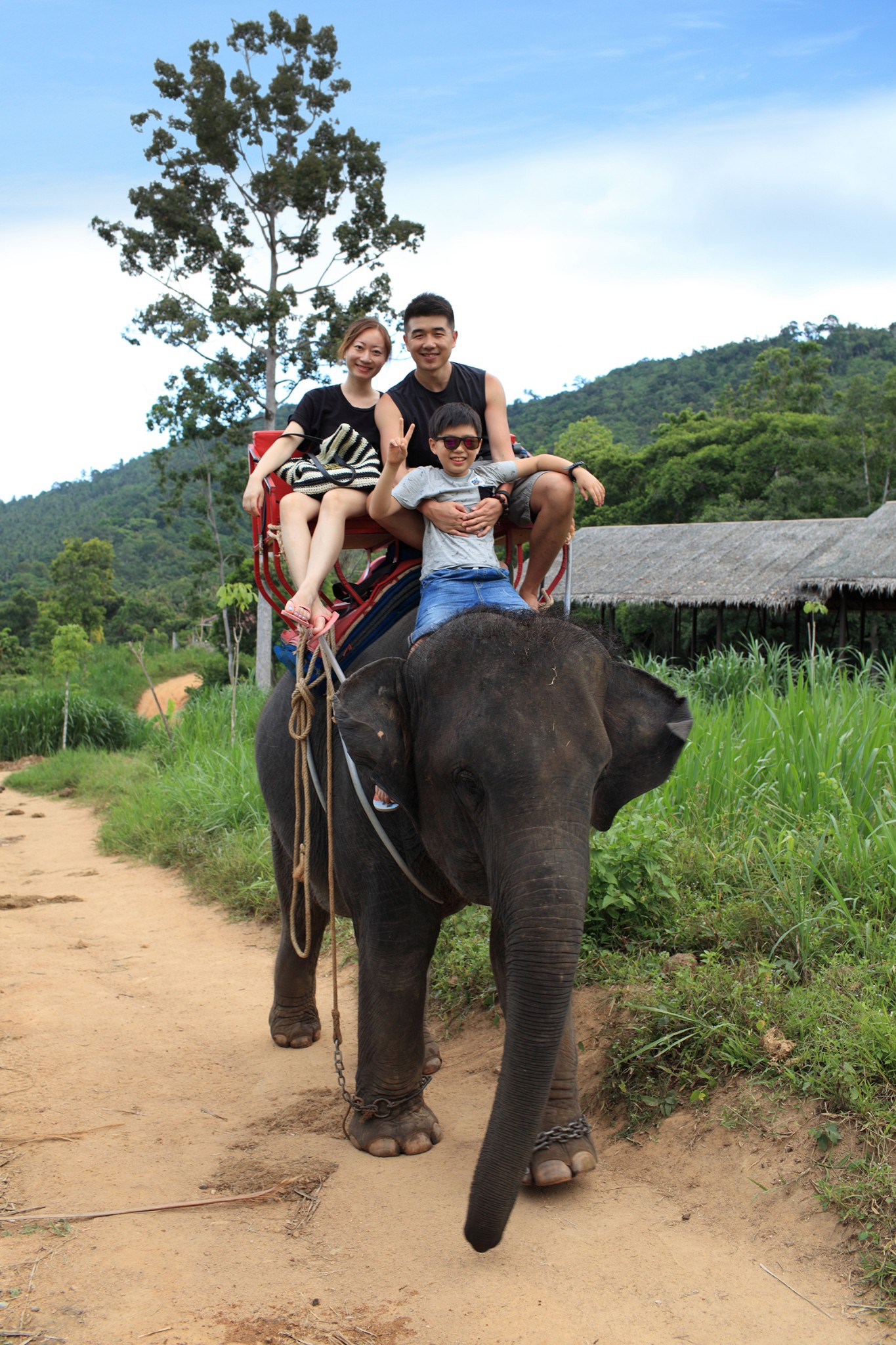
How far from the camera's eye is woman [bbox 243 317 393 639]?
11.8 feet

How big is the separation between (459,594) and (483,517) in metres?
0.31

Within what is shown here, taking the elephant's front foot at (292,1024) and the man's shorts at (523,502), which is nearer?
the man's shorts at (523,502)

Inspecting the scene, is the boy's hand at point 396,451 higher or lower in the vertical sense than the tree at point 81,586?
higher

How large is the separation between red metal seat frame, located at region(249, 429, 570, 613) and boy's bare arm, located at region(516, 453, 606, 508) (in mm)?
234

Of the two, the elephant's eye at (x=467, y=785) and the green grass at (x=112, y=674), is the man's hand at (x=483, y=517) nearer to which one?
the elephant's eye at (x=467, y=785)

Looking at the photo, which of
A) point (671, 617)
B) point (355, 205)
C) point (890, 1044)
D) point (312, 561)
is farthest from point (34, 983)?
point (671, 617)

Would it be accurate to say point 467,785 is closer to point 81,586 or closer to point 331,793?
point 331,793

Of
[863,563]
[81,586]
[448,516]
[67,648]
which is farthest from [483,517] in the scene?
[81,586]

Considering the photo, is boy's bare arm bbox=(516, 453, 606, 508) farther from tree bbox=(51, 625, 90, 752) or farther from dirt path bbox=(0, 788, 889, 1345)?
tree bbox=(51, 625, 90, 752)

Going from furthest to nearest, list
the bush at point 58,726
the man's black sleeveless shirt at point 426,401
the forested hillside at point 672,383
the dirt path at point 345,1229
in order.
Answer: the forested hillside at point 672,383 < the bush at point 58,726 < the man's black sleeveless shirt at point 426,401 < the dirt path at point 345,1229

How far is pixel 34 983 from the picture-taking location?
5.48m

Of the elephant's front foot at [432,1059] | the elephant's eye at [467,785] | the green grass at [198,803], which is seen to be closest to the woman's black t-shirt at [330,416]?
the elephant's eye at [467,785]

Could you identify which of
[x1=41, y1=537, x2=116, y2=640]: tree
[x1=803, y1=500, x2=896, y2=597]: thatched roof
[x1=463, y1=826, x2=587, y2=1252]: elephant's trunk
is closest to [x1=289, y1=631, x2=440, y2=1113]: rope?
[x1=463, y1=826, x2=587, y2=1252]: elephant's trunk

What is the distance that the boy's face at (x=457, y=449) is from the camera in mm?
3275
